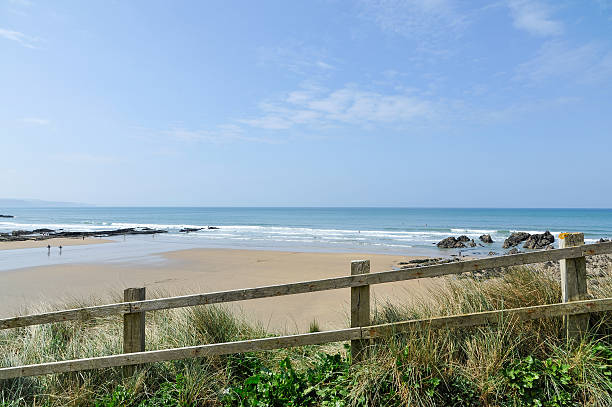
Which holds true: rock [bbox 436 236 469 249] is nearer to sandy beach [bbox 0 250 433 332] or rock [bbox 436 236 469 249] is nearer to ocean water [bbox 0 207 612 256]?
ocean water [bbox 0 207 612 256]

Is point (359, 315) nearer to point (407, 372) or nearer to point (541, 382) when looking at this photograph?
point (407, 372)

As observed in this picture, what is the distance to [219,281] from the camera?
15281mm

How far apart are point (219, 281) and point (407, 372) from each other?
12153 millimetres

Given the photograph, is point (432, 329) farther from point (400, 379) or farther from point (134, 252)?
point (134, 252)

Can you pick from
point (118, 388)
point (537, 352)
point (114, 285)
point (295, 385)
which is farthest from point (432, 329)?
point (114, 285)

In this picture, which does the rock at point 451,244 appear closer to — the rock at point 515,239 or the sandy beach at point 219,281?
the rock at point 515,239

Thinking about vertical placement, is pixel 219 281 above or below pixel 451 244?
below

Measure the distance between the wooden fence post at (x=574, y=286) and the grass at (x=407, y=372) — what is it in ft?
0.39

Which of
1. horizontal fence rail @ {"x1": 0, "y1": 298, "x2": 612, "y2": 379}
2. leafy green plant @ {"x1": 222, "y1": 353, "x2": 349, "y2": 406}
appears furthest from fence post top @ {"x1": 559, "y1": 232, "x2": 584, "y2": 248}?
leafy green plant @ {"x1": 222, "y1": 353, "x2": 349, "y2": 406}

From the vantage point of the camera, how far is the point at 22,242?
3152 centimetres

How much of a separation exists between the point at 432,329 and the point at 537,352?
1154mm

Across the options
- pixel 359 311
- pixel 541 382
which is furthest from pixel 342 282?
pixel 541 382

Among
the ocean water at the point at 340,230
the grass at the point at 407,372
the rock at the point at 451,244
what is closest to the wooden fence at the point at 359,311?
the grass at the point at 407,372

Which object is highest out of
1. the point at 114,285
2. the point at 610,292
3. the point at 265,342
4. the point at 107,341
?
the point at 610,292
